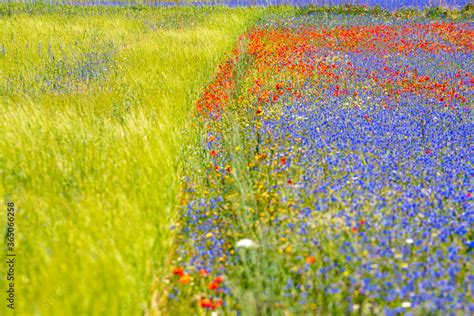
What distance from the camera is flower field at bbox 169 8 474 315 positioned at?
2.84m

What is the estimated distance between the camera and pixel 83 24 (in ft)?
46.2

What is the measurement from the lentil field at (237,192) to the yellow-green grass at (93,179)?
0.7 inches

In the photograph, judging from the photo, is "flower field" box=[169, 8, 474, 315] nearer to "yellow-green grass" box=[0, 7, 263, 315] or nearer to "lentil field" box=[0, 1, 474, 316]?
"lentil field" box=[0, 1, 474, 316]

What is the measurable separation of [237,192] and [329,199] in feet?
2.71

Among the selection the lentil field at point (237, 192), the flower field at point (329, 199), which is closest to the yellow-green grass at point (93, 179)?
the lentil field at point (237, 192)

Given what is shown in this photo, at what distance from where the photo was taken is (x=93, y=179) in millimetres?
3982

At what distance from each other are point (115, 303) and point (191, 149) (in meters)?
2.81

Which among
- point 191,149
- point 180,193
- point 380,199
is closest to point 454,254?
point 380,199

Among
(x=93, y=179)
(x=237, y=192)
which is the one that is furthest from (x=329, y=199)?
(x=93, y=179)

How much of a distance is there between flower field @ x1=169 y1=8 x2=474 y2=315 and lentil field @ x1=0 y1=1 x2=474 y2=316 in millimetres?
18

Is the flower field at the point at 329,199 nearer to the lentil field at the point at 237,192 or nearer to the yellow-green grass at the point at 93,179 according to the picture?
the lentil field at the point at 237,192

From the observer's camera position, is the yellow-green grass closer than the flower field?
Yes

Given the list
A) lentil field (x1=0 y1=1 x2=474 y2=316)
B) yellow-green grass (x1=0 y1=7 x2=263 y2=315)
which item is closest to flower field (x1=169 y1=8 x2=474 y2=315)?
lentil field (x1=0 y1=1 x2=474 y2=316)

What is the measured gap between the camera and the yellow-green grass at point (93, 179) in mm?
2635
